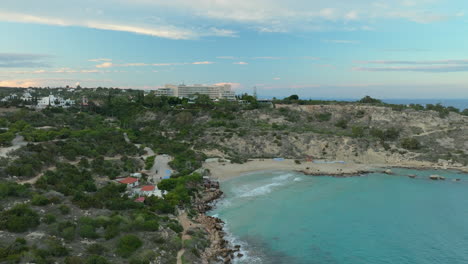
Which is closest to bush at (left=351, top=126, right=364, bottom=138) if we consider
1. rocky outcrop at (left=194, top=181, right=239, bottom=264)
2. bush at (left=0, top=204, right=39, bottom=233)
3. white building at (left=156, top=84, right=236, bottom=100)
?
rocky outcrop at (left=194, top=181, right=239, bottom=264)

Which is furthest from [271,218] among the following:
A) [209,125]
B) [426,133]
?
[426,133]

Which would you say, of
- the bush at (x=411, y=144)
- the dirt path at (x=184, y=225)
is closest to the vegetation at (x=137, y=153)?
the bush at (x=411, y=144)

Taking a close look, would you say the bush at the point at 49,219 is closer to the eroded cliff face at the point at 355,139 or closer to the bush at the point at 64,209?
the bush at the point at 64,209

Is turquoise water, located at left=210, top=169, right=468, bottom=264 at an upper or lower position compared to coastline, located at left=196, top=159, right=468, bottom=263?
lower

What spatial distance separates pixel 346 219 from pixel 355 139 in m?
29.6

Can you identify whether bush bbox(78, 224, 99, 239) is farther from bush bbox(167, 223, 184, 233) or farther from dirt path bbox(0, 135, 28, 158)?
dirt path bbox(0, 135, 28, 158)

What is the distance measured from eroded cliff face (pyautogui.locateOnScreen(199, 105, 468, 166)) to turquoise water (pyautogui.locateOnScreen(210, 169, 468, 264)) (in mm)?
9310

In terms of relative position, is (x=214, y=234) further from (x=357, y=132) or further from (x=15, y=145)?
(x=357, y=132)

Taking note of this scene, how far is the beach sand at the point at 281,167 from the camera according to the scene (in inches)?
1721

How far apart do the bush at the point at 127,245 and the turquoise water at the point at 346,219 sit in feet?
24.6

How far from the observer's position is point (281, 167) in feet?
154

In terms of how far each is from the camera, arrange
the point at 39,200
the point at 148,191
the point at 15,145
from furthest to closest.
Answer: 1. the point at 15,145
2. the point at 148,191
3. the point at 39,200

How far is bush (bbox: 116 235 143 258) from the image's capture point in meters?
17.7

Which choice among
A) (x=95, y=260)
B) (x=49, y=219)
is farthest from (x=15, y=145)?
(x=95, y=260)
